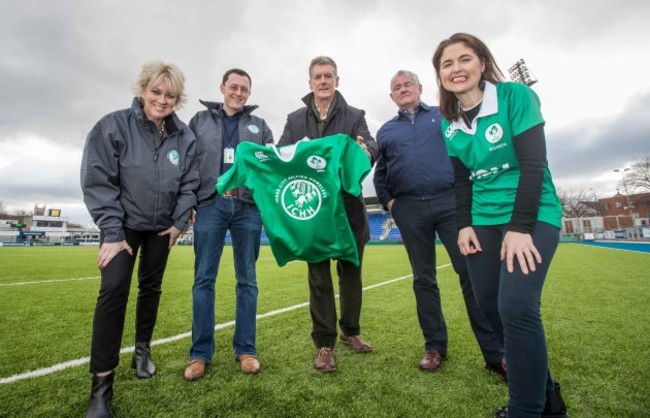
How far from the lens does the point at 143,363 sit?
2520 millimetres

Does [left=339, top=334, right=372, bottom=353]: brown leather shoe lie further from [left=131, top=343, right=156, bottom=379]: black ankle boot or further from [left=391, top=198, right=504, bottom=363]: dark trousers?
[left=131, top=343, right=156, bottom=379]: black ankle boot

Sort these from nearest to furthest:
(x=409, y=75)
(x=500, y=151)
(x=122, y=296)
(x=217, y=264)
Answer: (x=500, y=151) → (x=122, y=296) → (x=217, y=264) → (x=409, y=75)

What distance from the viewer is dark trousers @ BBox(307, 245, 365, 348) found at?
2.74 meters

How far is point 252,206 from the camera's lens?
2.89m

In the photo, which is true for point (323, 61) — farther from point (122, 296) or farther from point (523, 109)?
point (122, 296)

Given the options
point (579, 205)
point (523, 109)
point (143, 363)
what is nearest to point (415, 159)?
point (523, 109)

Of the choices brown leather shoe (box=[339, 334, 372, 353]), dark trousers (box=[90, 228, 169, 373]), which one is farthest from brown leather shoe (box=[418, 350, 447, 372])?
dark trousers (box=[90, 228, 169, 373])

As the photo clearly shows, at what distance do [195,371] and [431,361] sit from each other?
1.81 m

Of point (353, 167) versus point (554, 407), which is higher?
point (353, 167)

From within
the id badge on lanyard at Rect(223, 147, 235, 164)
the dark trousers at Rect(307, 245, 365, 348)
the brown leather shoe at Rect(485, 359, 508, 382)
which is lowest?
the brown leather shoe at Rect(485, 359, 508, 382)

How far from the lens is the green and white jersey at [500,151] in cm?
164

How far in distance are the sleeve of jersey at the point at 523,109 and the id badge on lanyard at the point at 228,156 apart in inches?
85.4

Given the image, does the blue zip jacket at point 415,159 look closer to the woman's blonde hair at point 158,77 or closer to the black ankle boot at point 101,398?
the woman's blonde hair at point 158,77

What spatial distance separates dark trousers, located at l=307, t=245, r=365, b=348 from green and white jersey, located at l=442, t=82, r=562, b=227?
4.05ft
